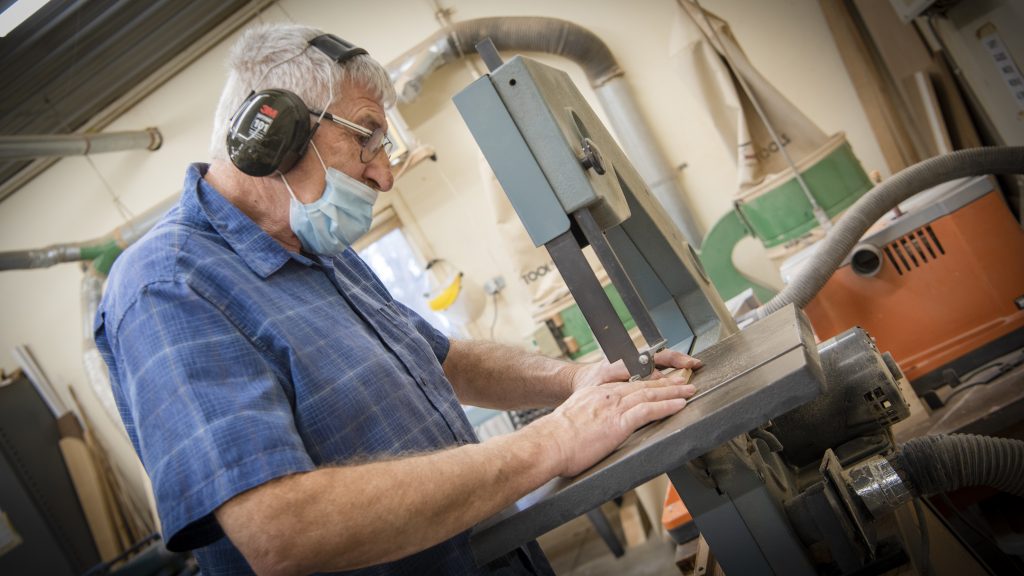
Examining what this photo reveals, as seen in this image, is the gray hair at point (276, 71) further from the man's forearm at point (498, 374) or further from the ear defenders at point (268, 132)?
the man's forearm at point (498, 374)

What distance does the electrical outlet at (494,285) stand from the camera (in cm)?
440

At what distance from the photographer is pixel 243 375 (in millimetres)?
902

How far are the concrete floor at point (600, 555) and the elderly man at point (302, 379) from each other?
2181mm

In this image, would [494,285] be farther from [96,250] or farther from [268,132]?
[268,132]

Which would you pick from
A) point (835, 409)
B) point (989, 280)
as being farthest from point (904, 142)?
point (835, 409)

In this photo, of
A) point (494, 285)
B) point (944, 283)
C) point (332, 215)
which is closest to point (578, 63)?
point (494, 285)

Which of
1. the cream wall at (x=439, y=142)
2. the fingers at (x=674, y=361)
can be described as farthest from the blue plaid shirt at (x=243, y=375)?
the cream wall at (x=439, y=142)

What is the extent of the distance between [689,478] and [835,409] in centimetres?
43

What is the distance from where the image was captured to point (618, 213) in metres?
1.13

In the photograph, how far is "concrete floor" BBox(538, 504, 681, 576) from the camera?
3363 mm

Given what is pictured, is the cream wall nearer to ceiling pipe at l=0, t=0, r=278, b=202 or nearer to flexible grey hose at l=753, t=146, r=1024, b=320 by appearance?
ceiling pipe at l=0, t=0, r=278, b=202

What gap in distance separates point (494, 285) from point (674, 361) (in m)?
3.30

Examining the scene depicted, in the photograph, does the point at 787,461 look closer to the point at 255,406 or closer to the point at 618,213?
the point at 618,213

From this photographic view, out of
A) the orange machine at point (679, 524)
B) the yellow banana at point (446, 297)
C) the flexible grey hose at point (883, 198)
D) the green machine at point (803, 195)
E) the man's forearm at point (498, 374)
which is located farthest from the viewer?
the yellow banana at point (446, 297)
